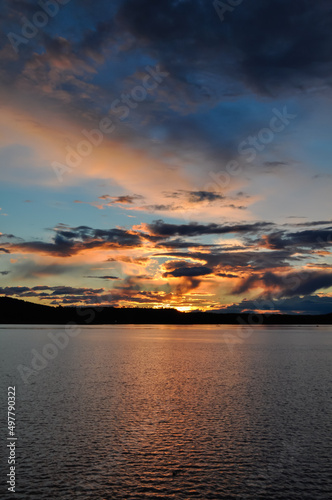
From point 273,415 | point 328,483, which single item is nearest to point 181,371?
point 273,415

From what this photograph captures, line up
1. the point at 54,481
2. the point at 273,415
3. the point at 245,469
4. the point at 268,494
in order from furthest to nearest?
Result: the point at 273,415, the point at 245,469, the point at 54,481, the point at 268,494

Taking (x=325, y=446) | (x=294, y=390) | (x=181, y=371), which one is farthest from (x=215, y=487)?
(x=181, y=371)

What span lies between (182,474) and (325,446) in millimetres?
14059

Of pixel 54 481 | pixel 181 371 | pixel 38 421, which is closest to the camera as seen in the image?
pixel 54 481

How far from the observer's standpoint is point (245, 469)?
106ft

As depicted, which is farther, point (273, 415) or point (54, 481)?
point (273, 415)

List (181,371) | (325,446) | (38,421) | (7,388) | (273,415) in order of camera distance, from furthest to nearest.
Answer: (181,371)
(7,388)
(273,415)
(38,421)
(325,446)

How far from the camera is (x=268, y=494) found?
27969mm

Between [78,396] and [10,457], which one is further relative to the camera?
[78,396]

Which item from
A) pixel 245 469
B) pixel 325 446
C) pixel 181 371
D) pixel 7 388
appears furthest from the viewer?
pixel 181 371

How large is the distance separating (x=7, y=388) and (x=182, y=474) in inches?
1673

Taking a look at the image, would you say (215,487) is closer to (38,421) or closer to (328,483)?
(328,483)

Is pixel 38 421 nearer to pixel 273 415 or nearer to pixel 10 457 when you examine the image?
pixel 10 457

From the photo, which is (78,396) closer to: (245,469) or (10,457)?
(10,457)
